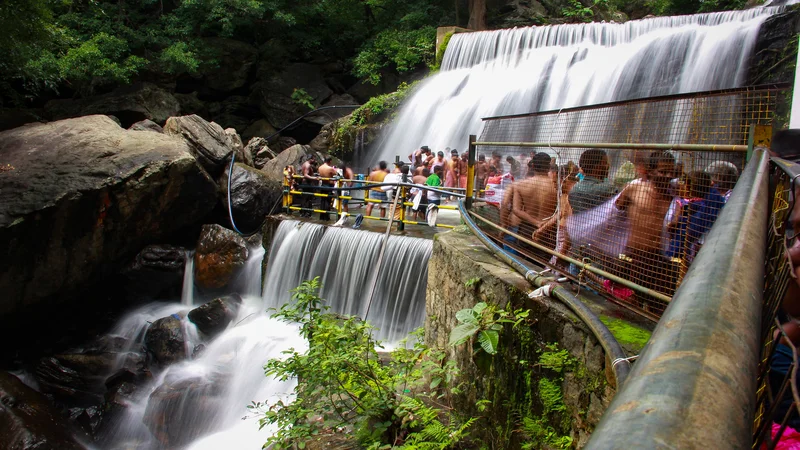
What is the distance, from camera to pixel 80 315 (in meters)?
11.7

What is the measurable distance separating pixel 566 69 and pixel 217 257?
10.8 meters

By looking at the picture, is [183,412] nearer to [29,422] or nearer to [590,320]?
[29,422]

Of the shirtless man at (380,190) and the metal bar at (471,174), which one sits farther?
the shirtless man at (380,190)

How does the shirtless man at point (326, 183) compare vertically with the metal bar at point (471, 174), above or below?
below

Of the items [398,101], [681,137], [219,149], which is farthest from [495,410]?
[398,101]

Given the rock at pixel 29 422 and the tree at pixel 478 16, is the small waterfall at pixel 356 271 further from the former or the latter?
the tree at pixel 478 16

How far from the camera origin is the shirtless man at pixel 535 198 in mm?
4500

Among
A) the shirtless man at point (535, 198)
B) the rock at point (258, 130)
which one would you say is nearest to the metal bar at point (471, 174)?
the shirtless man at point (535, 198)

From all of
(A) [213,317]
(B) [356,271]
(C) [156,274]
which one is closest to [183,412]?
(A) [213,317]

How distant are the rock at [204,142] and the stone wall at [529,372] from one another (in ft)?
36.5

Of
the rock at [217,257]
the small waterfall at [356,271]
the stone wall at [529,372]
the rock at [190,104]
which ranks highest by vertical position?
the rock at [190,104]

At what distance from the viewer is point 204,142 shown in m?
13.9

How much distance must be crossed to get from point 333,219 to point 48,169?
571cm

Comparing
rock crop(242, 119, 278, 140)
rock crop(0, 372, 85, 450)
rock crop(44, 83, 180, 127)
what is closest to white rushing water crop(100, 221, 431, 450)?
rock crop(0, 372, 85, 450)
